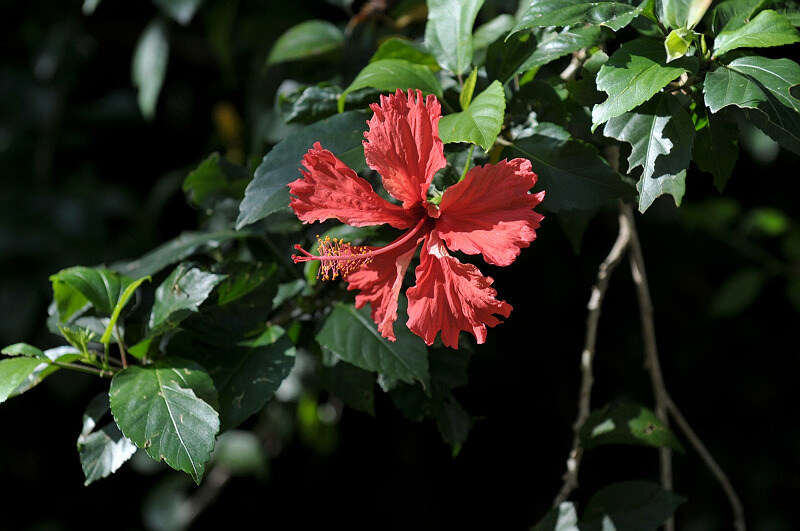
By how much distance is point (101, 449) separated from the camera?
3.10 ft

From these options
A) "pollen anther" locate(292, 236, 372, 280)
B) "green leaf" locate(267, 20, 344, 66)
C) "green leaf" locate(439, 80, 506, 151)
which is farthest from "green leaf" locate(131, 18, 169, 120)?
"green leaf" locate(439, 80, 506, 151)

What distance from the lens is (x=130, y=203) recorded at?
2270mm

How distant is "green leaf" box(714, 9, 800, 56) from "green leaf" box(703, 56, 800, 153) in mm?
21

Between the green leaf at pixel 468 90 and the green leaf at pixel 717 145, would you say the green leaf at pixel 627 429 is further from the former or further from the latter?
the green leaf at pixel 468 90

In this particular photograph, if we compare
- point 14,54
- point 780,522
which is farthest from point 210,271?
point 780,522

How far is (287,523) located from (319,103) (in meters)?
1.81

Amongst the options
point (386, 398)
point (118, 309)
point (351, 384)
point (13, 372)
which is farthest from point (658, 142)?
point (386, 398)

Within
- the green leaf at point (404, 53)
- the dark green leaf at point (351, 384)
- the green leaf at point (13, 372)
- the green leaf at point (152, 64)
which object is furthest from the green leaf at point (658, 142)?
the green leaf at point (152, 64)

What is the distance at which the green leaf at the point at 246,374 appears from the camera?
955mm

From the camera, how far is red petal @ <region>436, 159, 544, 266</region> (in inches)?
30.9

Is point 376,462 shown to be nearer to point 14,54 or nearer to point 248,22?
point 248,22

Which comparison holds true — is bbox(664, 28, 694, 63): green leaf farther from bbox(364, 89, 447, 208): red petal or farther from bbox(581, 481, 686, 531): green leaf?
bbox(581, 481, 686, 531): green leaf

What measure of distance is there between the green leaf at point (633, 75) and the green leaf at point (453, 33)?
0.73ft

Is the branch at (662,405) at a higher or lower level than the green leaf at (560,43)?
lower
